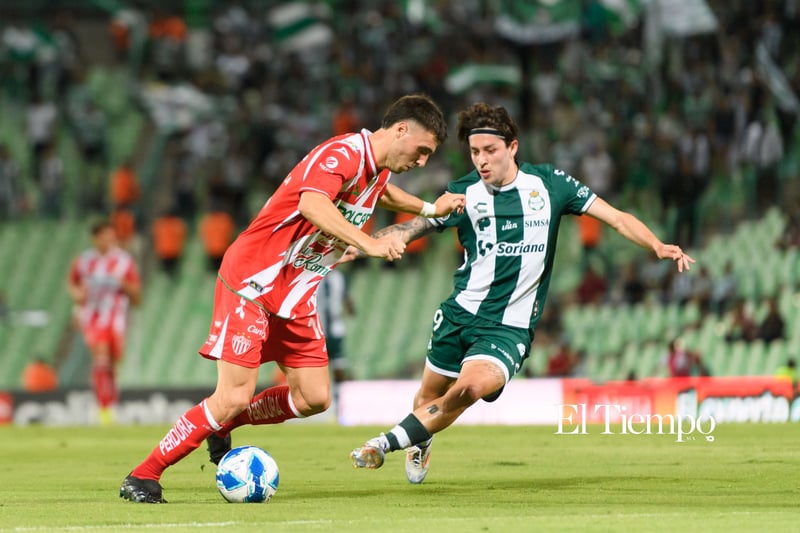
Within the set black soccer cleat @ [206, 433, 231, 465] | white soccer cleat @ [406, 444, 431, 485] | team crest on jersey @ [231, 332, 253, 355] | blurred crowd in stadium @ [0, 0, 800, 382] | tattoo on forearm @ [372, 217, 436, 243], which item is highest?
blurred crowd in stadium @ [0, 0, 800, 382]

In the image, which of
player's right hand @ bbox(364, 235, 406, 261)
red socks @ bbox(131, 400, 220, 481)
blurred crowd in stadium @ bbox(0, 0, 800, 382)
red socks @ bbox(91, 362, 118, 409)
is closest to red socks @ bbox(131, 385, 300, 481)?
red socks @ bbox(131, 400, 220, 481)

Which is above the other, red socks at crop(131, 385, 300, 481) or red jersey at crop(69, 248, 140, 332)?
red jersey at crop(69, 248, 140, 332)

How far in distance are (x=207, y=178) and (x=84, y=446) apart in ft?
40.3

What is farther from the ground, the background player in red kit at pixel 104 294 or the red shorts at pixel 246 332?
the background player in red kit at pixel 104 294

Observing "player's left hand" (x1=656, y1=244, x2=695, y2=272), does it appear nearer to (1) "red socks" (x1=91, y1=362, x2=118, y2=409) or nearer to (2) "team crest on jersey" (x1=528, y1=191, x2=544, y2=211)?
(2) "team crest on jersey" (x1=528, y1=191, x2=544, y2=211)

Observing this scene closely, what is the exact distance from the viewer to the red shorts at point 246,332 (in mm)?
8812

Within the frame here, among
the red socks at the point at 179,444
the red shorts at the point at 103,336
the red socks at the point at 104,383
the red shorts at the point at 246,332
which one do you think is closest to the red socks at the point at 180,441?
the red socks at the point at 179,444

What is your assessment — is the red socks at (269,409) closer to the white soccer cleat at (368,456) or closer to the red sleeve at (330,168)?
the white soccer cleat at (368,456)

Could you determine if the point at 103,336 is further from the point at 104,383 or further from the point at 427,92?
the point at 427,92

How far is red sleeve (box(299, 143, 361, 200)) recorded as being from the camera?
8.68 metres

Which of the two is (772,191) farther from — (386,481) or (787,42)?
(386,481)

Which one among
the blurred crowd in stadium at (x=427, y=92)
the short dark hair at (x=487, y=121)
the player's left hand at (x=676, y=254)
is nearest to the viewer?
the player's left hand at (x=676, y=254)

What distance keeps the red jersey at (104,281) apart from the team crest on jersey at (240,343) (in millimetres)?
10388

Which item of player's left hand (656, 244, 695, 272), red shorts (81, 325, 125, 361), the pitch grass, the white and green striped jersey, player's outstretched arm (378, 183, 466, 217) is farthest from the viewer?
red shorts (81, 325, 125, 361)
